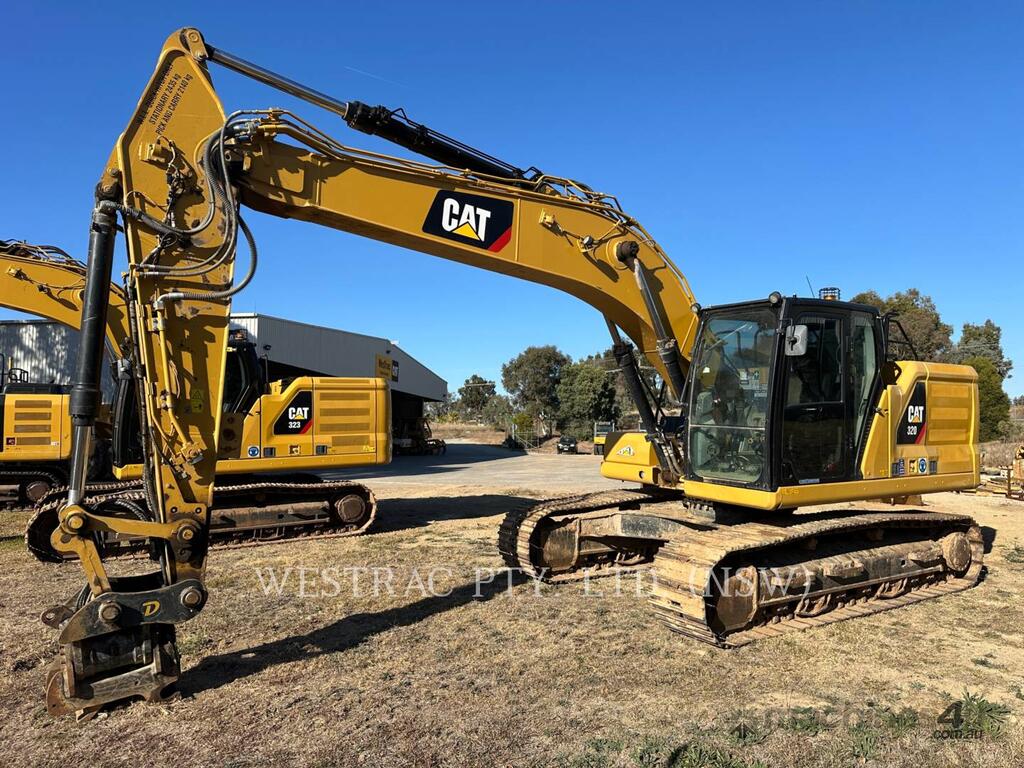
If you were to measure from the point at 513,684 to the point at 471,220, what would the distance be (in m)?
3.95

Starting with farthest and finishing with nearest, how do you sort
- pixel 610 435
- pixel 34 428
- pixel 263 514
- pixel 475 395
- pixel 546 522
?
1. pixel 475 395
2. pixel 34 428
3. pixel 263 514
4. pixel 610 435
5. pixel 546 522

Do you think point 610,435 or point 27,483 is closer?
point 610,435

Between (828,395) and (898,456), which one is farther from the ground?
(828,395)

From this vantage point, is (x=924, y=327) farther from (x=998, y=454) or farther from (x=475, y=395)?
(x=475, y=395)

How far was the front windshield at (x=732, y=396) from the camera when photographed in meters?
6.43

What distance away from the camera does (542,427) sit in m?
53.8

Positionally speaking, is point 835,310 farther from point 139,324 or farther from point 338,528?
point 338,528

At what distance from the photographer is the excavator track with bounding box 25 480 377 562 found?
958 centimetres

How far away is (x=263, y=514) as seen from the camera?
1049cm

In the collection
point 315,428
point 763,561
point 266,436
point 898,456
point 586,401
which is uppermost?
point 586,401

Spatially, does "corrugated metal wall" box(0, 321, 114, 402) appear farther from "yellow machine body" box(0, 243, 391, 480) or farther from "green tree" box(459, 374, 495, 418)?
"green tree" box(459, 374, 495, 418)

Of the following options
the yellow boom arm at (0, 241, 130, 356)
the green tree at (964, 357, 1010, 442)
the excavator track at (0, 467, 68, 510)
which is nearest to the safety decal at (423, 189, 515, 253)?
the yellow boom arm at (0, 241, 130, 356)

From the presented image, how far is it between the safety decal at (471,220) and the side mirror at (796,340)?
265 cm

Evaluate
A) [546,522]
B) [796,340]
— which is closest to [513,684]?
[546,522]
